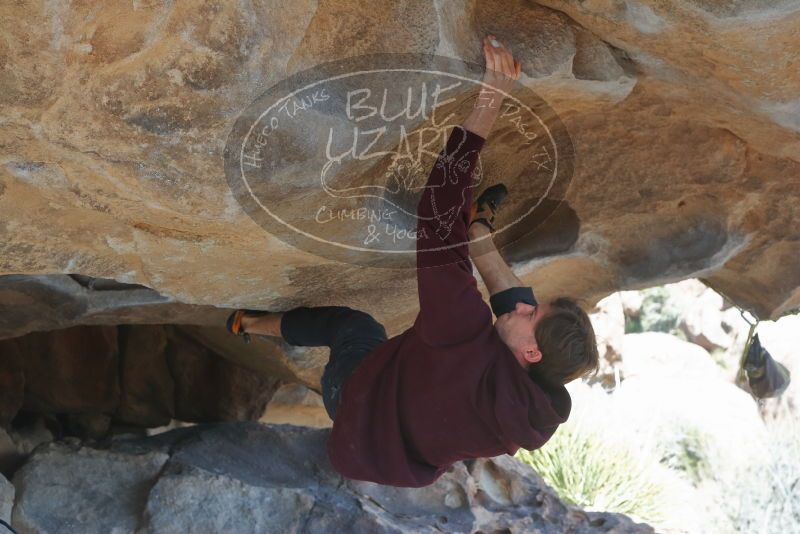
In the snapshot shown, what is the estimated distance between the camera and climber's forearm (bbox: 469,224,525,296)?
242 cm

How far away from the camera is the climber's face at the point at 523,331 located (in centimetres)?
207

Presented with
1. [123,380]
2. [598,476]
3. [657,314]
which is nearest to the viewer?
[123,380]

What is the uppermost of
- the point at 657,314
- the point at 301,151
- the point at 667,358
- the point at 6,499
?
the point at 301,151

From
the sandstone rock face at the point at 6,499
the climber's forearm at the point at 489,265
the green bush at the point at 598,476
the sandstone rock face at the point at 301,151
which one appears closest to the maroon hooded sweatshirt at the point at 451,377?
the climber's forearm at the point at 489,265

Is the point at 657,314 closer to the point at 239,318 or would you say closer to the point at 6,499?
the point at 239,318

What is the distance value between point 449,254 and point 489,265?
36cm

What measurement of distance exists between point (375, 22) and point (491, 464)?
7.51 ft

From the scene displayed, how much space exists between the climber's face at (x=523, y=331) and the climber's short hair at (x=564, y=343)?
2 centimetres

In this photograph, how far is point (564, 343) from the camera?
201 centimetres

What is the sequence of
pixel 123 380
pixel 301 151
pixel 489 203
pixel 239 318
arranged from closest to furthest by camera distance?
1. pixel 301 151
2. pixel 489 203
3. pixel 239 318
4. pixel 123 380

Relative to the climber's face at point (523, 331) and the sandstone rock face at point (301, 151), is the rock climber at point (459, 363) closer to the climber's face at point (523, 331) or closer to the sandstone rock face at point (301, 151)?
the climber's face at point (523, 331)

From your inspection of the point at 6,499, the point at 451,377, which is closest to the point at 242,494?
the point at 6,499

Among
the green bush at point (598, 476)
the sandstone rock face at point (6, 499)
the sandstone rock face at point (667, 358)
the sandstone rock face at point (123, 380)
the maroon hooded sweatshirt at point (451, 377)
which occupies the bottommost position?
the sandstone rock face at point (667, 358)

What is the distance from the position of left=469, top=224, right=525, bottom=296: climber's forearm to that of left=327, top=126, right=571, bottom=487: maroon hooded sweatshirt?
241 mm
